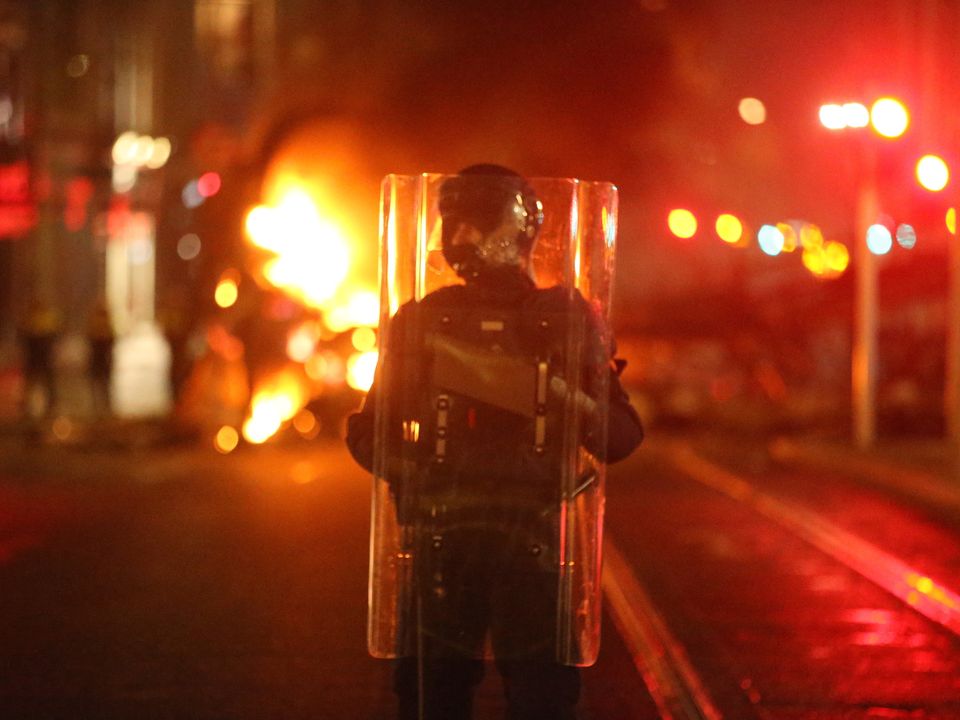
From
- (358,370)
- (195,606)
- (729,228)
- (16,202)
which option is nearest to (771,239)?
(729,228)

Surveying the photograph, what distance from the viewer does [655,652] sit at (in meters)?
6.86

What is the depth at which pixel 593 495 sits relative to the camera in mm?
3723

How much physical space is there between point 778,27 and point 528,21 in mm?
5212

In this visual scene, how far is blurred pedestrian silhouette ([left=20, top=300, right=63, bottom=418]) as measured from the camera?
20.5 meters

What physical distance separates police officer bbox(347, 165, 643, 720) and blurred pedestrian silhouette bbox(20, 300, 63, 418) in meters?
17.8

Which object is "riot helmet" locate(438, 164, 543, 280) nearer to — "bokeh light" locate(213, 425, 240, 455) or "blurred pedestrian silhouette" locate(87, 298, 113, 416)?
"bokeh light" locate(213, 425, 240, 455)

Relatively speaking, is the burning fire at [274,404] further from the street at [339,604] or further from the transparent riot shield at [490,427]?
the transparent riot shield at [490,427]

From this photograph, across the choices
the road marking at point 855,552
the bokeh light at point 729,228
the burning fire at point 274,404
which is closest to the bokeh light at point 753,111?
the bokeh light at point 729,228

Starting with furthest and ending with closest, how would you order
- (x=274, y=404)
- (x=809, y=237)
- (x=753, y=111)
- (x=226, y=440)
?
(x=809, y=237) < (x=753, y=111) < (x=274, y=404) < (x=226, y=440)

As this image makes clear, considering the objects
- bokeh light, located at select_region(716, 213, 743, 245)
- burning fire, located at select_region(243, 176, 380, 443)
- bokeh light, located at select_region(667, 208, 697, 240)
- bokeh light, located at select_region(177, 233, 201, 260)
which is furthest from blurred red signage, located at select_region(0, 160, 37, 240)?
bokeh light, located at select_region(716, 213, 743, 245)

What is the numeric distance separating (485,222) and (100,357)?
18597 millimetres

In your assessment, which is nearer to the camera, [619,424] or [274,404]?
[619,424]

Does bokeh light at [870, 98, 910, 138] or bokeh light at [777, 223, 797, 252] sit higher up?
bokeh light at [870, 98, 910, 138]

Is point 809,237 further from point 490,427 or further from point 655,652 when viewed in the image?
point 490,427
